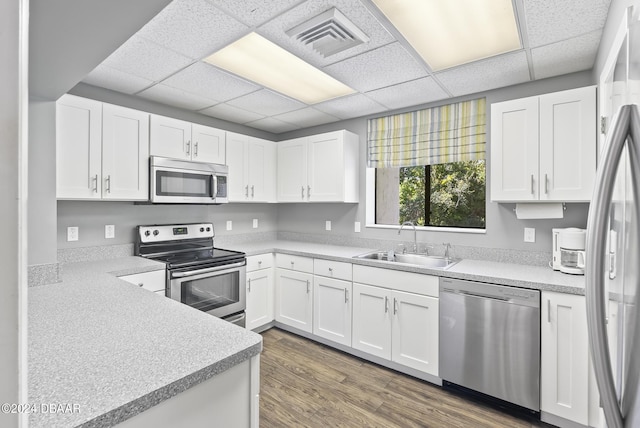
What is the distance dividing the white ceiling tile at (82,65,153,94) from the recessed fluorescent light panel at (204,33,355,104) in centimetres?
75

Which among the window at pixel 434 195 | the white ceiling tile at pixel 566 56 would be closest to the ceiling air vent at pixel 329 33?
the white ceiling tile at pixel 566 56

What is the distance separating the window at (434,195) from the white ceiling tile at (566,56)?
0.88 meters

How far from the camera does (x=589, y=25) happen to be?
5.82 ft

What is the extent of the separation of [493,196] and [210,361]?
231cm

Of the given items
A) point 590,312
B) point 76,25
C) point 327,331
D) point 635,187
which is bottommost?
point 327,331

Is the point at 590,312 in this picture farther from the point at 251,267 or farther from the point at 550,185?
the point at 251,267

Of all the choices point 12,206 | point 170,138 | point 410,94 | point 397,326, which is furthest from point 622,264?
point 170,138

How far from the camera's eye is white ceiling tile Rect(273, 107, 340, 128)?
11.1ft

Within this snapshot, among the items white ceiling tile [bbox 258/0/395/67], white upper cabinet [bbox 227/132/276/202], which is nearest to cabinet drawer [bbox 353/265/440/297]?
white upper cabinet [bbox 227/132/276/202]

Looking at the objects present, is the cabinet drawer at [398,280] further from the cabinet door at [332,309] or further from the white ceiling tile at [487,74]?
the white ceiling tile at [487,74]

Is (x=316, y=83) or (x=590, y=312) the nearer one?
(x=590, y=312)

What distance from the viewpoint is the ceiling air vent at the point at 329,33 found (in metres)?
1.72

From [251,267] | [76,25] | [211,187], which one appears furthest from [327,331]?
[76,25]

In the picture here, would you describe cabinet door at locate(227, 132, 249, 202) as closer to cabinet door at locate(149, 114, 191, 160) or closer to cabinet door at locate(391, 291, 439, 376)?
cabinet door at locate(149, 114, 191, 160)
